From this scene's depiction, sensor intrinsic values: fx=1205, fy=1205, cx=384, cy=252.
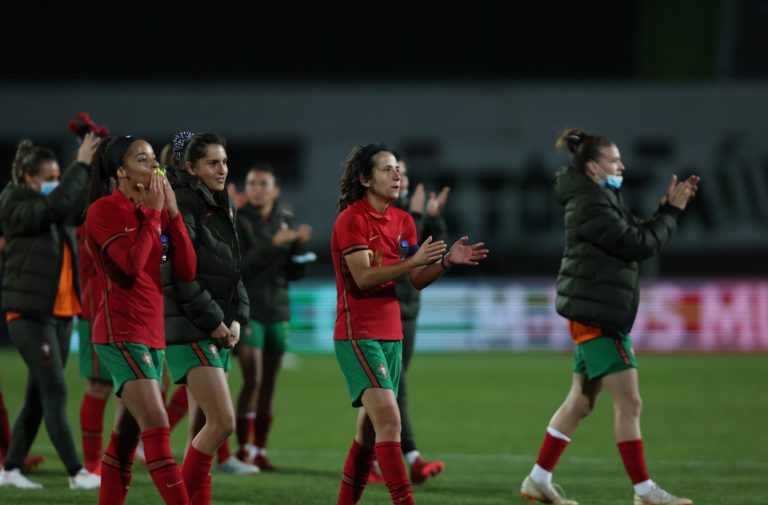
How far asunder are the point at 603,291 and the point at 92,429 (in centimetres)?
355

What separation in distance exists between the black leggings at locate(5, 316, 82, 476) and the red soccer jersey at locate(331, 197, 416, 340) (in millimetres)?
2621

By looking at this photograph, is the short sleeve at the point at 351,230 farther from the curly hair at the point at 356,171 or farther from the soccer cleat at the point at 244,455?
the soccer cleat at the point at 244,455

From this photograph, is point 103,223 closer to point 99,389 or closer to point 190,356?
point 190,356

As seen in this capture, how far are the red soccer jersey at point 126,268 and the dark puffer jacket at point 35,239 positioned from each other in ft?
6.88

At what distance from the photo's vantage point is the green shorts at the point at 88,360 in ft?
26.7

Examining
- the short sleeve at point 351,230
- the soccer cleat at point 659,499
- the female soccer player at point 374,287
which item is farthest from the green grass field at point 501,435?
the short sleeve at point 351,230

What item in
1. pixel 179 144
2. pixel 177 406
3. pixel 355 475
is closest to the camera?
pixel 355 475

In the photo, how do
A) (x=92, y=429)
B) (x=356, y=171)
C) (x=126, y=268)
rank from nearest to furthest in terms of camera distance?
(x=126, y=268)
(x=356, y=171)
(x=92, y=429)

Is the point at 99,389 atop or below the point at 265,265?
below

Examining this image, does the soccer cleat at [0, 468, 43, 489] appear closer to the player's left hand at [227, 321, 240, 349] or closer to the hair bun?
the player's left hand at [227, 321, 240, 349]

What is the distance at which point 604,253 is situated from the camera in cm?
686

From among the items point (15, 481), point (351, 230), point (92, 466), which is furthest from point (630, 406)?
point (15, 481)

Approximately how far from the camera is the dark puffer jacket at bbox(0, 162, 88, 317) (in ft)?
24.6

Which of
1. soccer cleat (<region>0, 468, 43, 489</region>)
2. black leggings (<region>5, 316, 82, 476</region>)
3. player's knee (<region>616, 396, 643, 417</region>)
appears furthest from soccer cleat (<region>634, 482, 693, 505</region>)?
soccer cleat (<region>0, 468, 43, 489</region>)
